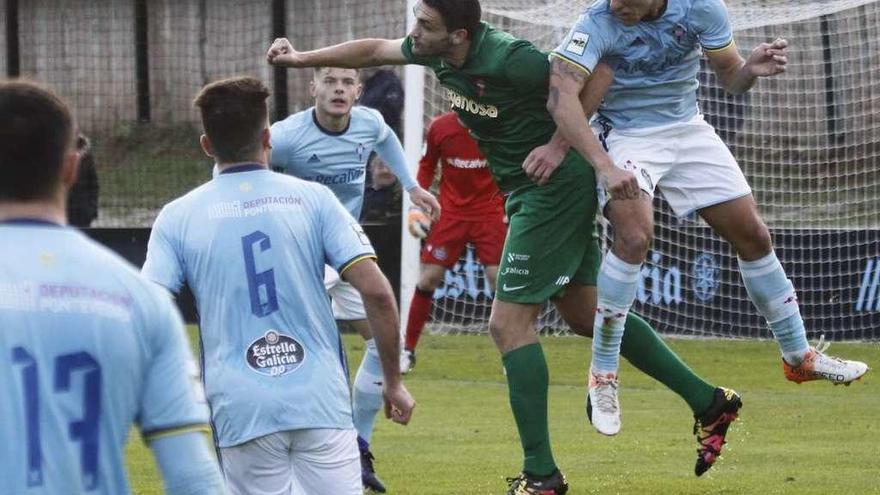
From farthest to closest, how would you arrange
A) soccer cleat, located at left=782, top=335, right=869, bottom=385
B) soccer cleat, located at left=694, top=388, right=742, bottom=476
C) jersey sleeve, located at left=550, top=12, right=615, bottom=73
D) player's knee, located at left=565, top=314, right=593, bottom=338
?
player's knee, located at left=565, top=314, right=593, bottom=338 < soccer cleat, located at left=782, top=335, right=869, bottom=385 < soccer cleat, located at left=694, top=388, right=742, bottom=476 < jersey sleeve, located at left=550, top=12, right=615, bottom=73

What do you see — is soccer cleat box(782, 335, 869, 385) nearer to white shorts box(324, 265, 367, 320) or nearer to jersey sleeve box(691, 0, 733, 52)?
jersey sleeve box(691, 0, 733, 52)

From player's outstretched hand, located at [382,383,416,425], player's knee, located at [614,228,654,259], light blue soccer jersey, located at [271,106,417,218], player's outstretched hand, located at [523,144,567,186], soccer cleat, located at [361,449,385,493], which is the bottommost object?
soccer cleat, located at [361,449,385,493]

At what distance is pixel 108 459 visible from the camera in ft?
10.7

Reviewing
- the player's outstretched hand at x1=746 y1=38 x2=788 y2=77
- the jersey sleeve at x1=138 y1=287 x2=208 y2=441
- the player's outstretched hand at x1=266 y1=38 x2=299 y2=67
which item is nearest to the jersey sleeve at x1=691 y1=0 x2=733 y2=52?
the player's outstretched hand at x1=746 y1=38 x2=788 y2=77

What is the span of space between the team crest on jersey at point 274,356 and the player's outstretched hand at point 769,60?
2976 mm

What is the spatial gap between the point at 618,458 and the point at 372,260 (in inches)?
160

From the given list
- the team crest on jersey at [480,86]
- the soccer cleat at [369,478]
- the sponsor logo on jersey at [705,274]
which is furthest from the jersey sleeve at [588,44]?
the sponsor logo on jersey at [705,274]

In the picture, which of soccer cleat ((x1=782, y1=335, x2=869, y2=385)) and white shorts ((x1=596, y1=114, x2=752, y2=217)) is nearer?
white shorts ((x1=596, y1=114, x2=752, y2=217))

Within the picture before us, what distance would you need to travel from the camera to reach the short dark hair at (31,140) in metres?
3.22

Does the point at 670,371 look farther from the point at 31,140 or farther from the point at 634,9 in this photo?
the point at 31,140

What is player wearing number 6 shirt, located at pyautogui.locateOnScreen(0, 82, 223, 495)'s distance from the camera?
125 inches

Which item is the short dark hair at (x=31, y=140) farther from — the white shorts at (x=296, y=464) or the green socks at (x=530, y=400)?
the green socks at (x=530, y=400)

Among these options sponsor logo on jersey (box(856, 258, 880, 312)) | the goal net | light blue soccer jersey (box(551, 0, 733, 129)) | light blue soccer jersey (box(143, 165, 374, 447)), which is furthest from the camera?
the goal net

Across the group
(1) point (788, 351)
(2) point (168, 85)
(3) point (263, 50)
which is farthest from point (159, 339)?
(2) point (168, 85)
